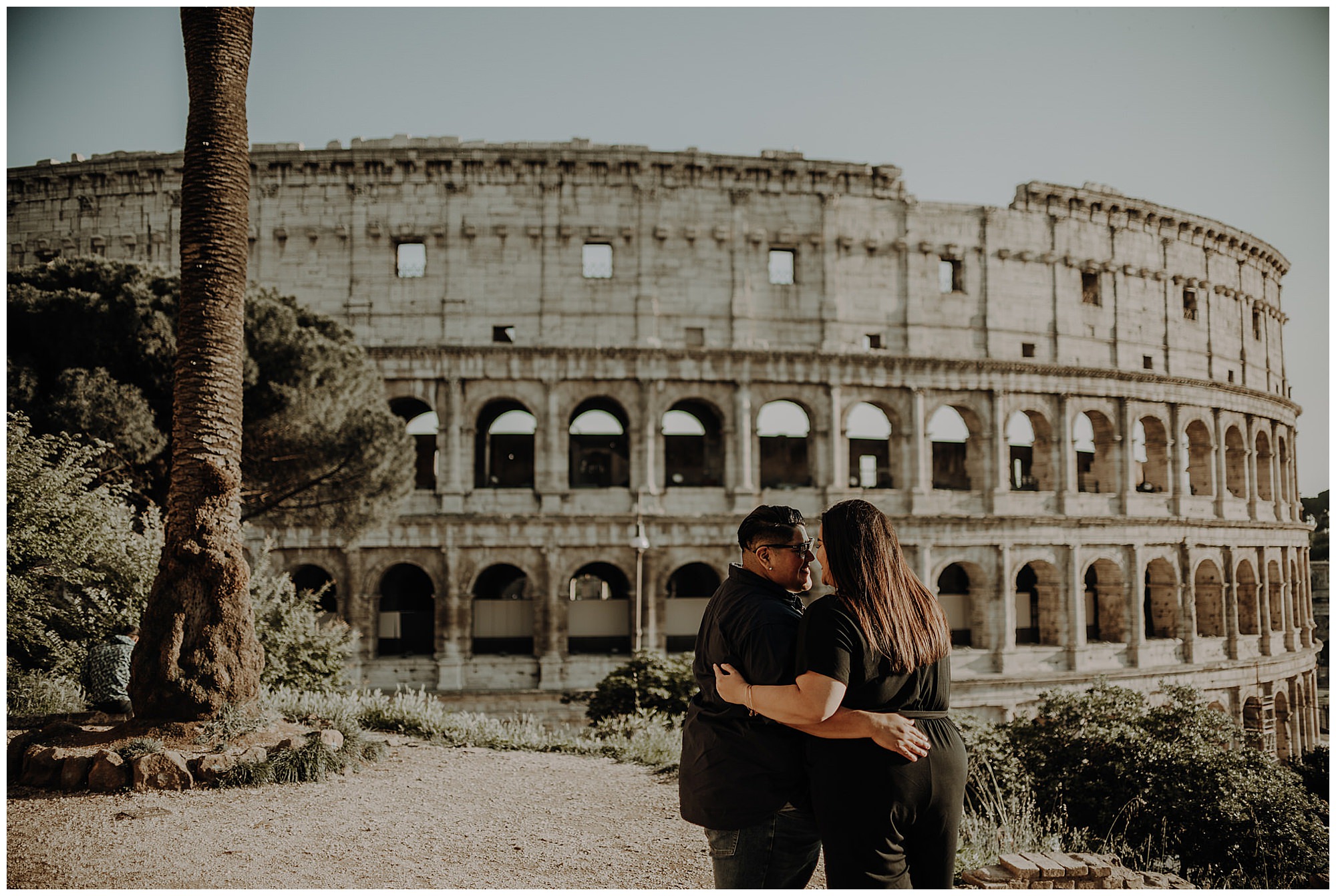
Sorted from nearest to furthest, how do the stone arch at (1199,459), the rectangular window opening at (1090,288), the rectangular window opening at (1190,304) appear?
the rectangular window opening at (1090,288), the rectangular window opening at (1190,304), the stone arch at (1199,459)

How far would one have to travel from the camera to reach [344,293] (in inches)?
792

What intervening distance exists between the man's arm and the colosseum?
15801 mm

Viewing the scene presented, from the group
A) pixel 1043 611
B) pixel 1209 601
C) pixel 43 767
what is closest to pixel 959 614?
pixel 1043 611

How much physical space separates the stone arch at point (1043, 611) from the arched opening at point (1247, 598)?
5.51m

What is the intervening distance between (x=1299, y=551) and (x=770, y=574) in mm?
27316

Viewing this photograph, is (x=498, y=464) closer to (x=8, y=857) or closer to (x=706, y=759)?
(x=8, y=857)

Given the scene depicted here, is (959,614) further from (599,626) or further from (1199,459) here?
(599,626)

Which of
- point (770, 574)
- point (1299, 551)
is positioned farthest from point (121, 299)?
point (1299, 551)

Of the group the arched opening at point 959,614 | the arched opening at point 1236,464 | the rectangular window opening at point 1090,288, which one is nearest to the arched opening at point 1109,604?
the arched opening at point 959,614

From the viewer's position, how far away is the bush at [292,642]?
11.4 meters

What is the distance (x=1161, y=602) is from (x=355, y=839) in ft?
74.6

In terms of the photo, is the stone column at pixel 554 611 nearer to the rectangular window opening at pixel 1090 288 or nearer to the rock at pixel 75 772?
the rock at pixel 75 772

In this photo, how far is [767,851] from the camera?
349 cm

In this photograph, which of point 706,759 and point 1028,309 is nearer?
point 706,759
